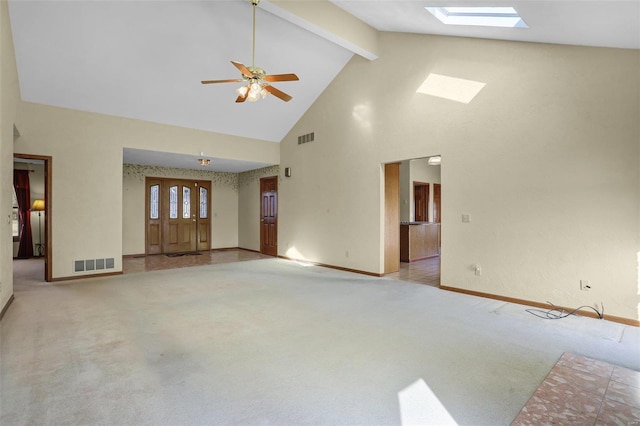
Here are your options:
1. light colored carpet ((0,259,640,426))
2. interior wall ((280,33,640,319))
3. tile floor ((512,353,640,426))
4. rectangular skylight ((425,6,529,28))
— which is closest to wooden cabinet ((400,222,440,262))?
interior wall ((280,33,640,319))

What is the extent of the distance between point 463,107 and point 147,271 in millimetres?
6433

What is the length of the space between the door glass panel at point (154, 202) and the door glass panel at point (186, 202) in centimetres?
66

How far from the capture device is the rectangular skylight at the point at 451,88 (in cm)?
469

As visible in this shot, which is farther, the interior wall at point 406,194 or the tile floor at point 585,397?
the interior wall at point 406,194

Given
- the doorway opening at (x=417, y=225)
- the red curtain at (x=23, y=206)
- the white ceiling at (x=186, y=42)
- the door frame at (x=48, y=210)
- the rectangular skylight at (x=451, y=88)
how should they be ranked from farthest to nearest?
the red curtain at (x=23, y=206), the doorway opening at (x=417, y=225), the door frame at (x=48, y=210), the rectangular skylight at (x=451, y=88), the white ceiling at (x=186, y=42)

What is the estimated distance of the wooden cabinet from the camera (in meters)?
7.67

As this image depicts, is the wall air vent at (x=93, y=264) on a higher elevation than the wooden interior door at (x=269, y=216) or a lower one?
lower

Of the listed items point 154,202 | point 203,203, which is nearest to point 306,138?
point 203,203

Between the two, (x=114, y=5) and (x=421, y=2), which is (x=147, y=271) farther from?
(x=421, y=2)

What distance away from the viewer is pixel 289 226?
800 cm

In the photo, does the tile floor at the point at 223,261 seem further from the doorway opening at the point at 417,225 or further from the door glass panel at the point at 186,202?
the door glass panel at the point at 186,202

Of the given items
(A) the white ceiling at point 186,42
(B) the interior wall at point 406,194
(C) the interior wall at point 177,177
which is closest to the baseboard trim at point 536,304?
(A) the white ceiling at point 186,42

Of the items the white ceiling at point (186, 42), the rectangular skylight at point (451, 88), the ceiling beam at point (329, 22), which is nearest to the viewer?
→ the white ceiling at point (186, 42)

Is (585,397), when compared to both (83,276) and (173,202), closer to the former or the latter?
(83,276)
